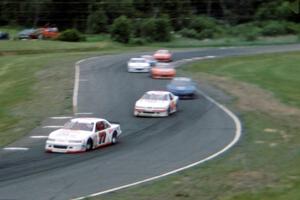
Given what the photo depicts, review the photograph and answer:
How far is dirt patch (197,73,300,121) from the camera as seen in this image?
129 ft

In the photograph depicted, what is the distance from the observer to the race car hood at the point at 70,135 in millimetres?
28484

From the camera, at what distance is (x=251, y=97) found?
4497 cm

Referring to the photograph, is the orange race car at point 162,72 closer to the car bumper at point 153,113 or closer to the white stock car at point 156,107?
the white stock car at point 156,107

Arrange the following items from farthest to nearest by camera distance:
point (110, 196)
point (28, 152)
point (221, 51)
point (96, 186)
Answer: point (221, 51), point (28, 152), point (96, 186), point (110, 196)

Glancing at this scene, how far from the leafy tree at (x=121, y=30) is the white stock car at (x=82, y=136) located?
→ 58732 mm

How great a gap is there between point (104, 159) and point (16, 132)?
8.58 meters

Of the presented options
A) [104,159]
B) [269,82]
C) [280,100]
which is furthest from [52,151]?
[269,82]

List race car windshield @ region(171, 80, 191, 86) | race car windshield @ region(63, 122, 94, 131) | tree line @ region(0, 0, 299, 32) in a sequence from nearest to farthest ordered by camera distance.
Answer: race car windshield @ region(63, 122, 94, 131) < race car windshield @ region(171, 80, 191, 86) < tree line @ region(0, 0, 299, 32)

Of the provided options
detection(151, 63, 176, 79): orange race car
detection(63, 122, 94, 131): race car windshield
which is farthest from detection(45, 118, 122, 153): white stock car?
detection(151, 63, 176, 79): orange race car

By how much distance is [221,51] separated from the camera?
80375 millimetres

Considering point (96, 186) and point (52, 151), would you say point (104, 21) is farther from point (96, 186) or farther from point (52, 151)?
point (96, 186)

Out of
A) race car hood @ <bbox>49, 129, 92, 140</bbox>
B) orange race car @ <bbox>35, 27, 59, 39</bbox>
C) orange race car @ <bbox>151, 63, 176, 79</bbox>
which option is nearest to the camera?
race car hood @ <bbox>49, 129, 92, 140</bbox>

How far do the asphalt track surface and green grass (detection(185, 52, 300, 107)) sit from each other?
6.90 m

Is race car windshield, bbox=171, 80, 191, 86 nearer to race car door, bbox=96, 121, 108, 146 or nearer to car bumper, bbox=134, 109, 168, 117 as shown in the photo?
car bumper, bbox=134, 109, 168, 117
